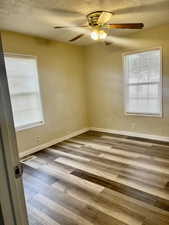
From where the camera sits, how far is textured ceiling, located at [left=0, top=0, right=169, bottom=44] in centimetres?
231

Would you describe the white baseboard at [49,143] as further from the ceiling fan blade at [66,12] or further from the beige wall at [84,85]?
the ceiling fan blade at [66,12]

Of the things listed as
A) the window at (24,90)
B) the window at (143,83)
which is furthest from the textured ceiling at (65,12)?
the window at (143,83)

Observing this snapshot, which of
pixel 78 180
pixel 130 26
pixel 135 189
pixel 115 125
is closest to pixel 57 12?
pixel 130 26

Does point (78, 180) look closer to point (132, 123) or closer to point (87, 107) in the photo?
point (132, 123)

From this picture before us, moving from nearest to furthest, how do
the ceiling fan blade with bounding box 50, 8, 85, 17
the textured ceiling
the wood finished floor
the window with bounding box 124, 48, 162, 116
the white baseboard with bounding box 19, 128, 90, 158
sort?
the wood finished floor → the textured ceiling → the ceiling fan blade with bounding box 50, 8, 85, 17 → the white baseboard with bounding box 19, 128, 90, 158 → the window with bounding box 124, 48, 162, 116

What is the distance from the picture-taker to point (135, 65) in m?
4.09

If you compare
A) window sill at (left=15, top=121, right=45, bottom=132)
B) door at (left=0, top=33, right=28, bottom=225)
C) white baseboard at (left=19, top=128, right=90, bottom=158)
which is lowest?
white baseboard at (left=19, top=128, right=90, bottom=158)

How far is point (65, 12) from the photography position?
8.46ft

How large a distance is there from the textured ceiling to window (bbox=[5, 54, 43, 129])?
631 millimetres

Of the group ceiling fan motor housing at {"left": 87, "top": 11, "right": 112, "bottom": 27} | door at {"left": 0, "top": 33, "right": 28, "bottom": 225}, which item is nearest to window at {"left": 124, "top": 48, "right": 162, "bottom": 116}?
ceiling fan motor housing at {"left": 87, "top": 11, "right": 112, "bottom": 27}

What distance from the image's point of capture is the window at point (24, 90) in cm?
332

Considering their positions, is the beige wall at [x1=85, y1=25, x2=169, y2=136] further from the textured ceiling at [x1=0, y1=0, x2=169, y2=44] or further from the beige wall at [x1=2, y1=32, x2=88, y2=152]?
the textured ceiling at [x1=0, y1=0, x2=169, y2=44]

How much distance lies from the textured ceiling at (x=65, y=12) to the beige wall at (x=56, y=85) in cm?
34

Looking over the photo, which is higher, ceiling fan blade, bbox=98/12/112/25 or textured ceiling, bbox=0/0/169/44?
textured ceiling, bbox=0/0/169/44
